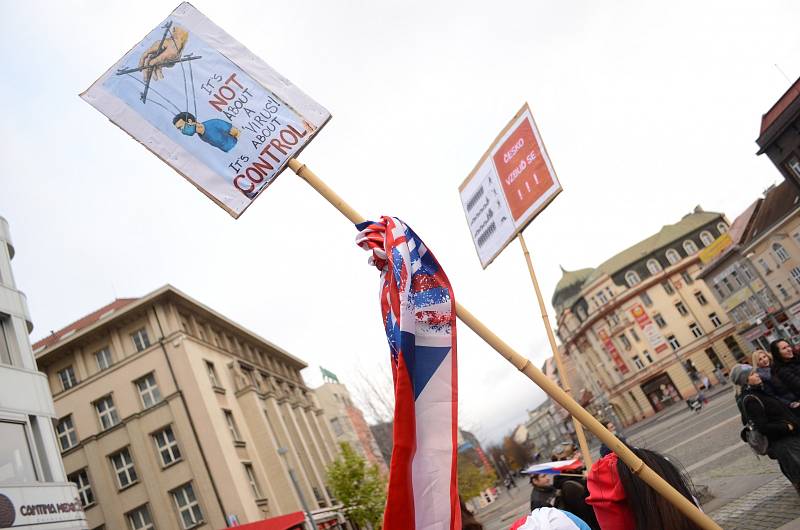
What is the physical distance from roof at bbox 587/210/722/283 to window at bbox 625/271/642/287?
108 cm

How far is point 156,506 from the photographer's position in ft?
103

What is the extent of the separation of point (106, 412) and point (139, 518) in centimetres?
550

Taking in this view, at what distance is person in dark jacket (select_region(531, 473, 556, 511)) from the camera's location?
5.85m

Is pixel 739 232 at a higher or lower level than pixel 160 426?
lower

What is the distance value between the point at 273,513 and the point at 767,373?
30443mm

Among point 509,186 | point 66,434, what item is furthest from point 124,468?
point 509,186

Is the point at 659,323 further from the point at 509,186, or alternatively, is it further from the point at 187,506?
the point at 509,186

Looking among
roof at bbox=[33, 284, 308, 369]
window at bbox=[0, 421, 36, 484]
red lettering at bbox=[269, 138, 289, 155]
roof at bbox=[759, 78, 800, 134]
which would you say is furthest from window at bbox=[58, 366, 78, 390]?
roof at bbox=[759, 78, 800, 134]

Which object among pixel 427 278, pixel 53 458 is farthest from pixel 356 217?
pixel 53 458

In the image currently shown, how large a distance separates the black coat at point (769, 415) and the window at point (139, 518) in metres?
30.8

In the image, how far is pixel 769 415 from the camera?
7043mm

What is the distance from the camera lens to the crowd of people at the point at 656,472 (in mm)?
3229

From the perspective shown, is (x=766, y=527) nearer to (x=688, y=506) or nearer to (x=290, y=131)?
(x=688, y=506)

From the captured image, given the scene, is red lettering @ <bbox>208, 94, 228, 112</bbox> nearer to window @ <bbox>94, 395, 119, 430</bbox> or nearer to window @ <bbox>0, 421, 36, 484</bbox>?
window @ <bbox>0, 421, 36, 484</bbox>
